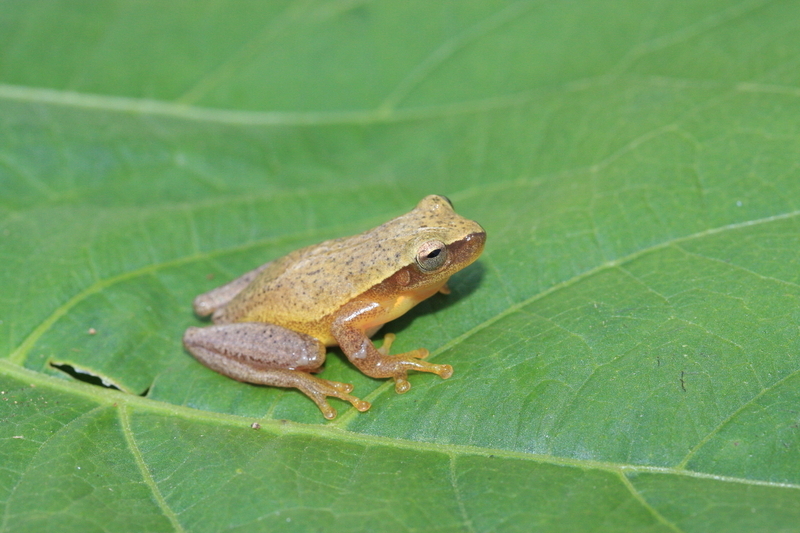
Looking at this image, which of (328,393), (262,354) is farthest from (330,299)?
(328,393)

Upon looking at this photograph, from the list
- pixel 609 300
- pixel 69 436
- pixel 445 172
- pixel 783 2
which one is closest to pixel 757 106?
pixel 783 2

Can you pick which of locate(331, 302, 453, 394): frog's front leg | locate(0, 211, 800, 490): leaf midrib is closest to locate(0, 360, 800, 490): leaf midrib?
locate(0, 211, 800, 490): leaf midrib

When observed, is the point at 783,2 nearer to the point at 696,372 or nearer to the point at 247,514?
the point at 696,372

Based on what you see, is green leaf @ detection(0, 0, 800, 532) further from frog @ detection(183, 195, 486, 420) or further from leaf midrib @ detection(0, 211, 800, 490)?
frog @ detection(183, 195, 486, 420)

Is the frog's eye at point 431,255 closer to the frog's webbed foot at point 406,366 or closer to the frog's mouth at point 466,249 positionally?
→ the frog's mouth at point 466,249

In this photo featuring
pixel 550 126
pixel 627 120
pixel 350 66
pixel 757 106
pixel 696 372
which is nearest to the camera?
pixel 696 372

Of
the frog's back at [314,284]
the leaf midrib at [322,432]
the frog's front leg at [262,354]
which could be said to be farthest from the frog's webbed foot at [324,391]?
the frog's back at [314,284]
